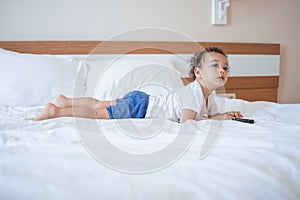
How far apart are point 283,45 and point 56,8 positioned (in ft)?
6.31

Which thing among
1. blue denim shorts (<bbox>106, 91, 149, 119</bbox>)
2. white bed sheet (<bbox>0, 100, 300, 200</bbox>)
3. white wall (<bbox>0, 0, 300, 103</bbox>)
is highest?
white wall (<bbox>0, 0, 300, 103</bbox>)

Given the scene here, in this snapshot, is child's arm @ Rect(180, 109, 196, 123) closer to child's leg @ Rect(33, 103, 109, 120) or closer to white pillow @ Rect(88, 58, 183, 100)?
child's leg @ Rect(33, 103, 109, 120)

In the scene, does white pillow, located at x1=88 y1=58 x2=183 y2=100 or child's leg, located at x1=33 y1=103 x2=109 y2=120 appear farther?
white pillow, located at x1=88 y1=58 x2=183 y2=100

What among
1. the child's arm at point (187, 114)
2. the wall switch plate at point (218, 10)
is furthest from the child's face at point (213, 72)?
the wall switch plate at point (218, 10)

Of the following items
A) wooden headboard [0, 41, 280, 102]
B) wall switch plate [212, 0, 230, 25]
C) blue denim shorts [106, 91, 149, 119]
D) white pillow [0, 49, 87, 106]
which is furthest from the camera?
wall switch plate [212, 0, 230, 25]

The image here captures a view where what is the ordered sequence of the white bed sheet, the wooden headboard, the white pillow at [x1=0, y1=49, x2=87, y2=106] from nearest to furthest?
the white bed sheet
the white pillow at [x1=0, y1=49, x2=87, y2=106]
the wooden headboard

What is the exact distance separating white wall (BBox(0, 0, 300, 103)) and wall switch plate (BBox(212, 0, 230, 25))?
0.04m

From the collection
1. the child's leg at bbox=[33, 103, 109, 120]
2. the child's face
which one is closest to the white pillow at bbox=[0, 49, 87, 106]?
the child's leg at bbox=[33, 103, 109, 120]

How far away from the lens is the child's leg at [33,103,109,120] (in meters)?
1.10

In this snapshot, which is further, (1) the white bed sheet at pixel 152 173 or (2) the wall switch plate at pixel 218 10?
(2) the wall switch plate at pixel 218 10

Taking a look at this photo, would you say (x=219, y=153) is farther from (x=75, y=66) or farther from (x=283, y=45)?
(x=283, y=45)

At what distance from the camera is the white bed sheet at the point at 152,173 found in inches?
18.0

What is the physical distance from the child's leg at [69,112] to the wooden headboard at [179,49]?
0.83 metres

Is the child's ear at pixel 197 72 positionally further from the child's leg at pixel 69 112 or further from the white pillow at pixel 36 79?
the white pillow at pixel 36 79
